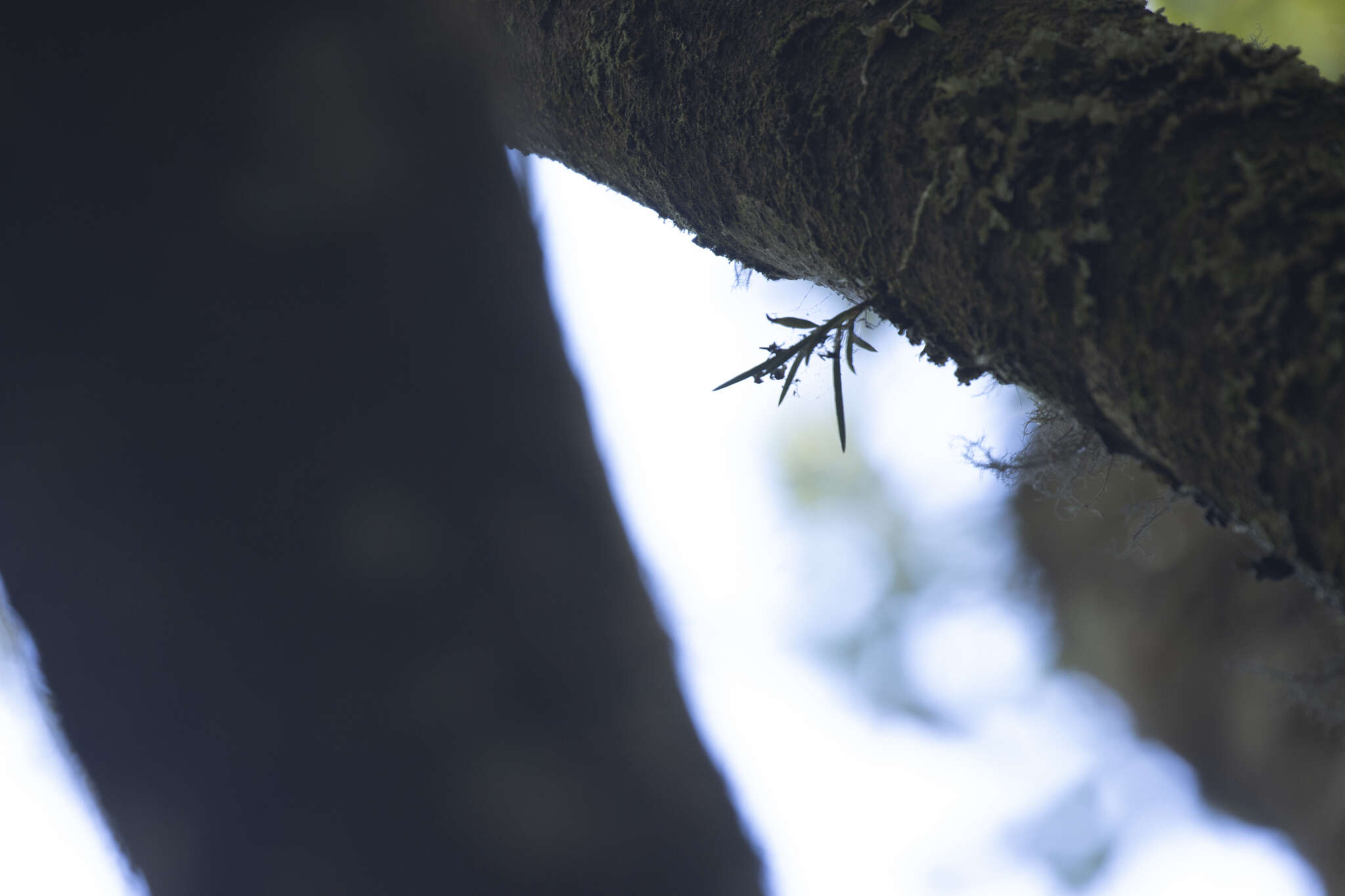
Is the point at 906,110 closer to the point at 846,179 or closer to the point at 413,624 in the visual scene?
the point at 846,179

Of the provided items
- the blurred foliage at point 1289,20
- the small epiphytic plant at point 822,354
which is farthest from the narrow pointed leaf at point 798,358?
the blurred foliage at point 1289,20

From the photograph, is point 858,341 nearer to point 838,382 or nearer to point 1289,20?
point 838,382

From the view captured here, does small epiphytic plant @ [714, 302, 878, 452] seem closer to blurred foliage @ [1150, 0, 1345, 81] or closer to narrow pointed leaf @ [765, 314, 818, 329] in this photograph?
narrow pointed leaf @ [765, 314, 818, 329]

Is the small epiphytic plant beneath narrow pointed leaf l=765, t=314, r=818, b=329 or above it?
beneath

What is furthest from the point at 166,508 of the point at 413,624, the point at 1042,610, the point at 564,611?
the point at 1042,610

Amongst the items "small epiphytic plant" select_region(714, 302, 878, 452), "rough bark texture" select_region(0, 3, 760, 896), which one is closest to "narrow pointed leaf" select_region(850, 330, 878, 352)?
"small epiphytic plant" select_region(714, 302, 878, 452)

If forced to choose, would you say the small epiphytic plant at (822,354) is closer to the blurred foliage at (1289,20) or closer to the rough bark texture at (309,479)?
the rough bark texture at (309,479)
